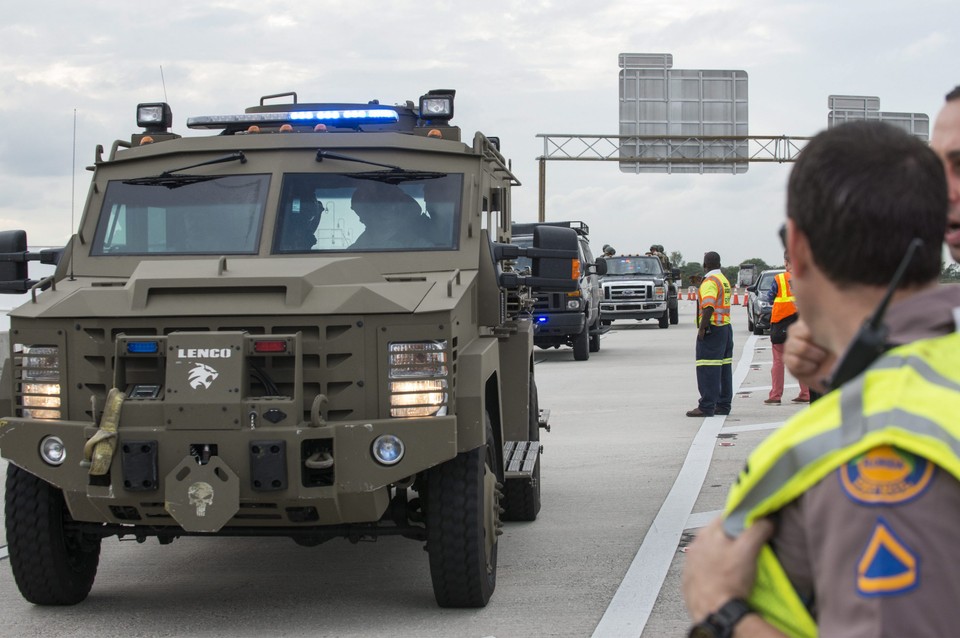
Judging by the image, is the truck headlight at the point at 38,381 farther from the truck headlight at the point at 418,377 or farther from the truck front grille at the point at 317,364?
the truck headlight at the point at 418,377

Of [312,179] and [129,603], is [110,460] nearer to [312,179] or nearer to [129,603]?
[129,603]

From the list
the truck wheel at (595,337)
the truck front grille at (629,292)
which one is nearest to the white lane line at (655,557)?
the truck wheel at (595,337)

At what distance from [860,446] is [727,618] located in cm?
35

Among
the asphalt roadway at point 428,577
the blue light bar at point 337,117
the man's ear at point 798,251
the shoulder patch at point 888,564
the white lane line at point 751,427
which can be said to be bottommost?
the asphalt roadway at point 428,577

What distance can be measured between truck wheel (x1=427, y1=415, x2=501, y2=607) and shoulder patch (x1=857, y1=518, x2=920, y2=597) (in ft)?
14.8

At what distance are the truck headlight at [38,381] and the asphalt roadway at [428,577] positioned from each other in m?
1.03

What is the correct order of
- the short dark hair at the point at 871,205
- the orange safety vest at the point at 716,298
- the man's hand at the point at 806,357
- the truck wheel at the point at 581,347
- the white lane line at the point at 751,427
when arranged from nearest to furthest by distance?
the short dark hair at the point at 871,205
the man's hand at the point at 806,357
the white lane line at the point at 751,427
the orange safety vest at the point at 716,298
the truck wheel at the point at 581,347

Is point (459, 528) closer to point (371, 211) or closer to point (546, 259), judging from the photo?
point (546, 259)

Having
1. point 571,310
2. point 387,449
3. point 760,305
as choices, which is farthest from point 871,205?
point 760,305

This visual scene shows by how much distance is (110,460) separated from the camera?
5645 mm

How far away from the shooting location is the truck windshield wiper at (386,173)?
7129mm

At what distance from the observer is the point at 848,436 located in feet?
5.20

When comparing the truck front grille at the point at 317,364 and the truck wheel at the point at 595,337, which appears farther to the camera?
the truck wheel at the point at 595,337

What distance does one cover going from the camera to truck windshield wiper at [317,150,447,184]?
713 centimetres
